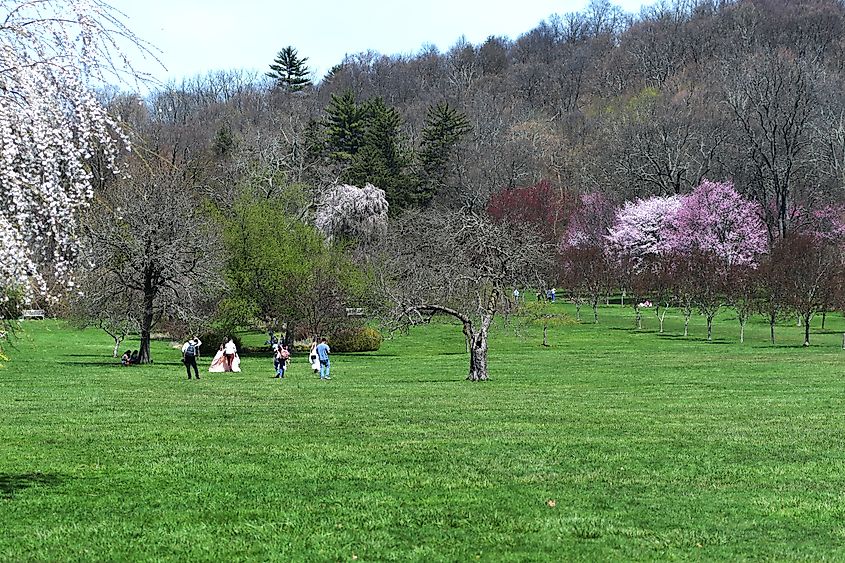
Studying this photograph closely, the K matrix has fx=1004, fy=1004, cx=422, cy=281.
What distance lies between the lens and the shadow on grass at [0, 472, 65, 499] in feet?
38.2

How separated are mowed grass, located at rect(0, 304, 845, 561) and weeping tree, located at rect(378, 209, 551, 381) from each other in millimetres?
2294

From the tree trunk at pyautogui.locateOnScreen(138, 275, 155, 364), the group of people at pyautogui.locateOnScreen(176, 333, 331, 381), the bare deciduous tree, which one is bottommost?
the group of people at pyautogui.locateOnScreen(176, 333, 331, 381)

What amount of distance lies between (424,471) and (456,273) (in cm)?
2952

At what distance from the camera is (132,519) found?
1014cm

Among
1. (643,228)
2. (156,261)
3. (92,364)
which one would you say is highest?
(643,228)

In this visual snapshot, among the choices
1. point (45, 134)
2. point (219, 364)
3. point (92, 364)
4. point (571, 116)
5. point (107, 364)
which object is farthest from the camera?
point (571, 116)

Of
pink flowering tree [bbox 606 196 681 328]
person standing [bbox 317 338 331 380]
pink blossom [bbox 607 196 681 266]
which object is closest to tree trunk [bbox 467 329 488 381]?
person standing [bbox 317 338 331 380]

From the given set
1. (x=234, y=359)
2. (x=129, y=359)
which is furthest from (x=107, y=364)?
(x=234, y=359)

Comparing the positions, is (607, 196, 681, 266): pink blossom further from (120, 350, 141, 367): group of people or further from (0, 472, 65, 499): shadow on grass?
(0, 472, 65, 499): shadow on grass

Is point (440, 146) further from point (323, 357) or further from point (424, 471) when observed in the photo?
point (424, 471)

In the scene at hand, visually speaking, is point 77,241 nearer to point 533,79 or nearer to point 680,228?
point 680,228

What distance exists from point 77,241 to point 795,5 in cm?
14076

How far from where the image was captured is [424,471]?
1312 centimetres

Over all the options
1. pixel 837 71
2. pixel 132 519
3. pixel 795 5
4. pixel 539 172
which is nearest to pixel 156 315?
pixel 132 519
